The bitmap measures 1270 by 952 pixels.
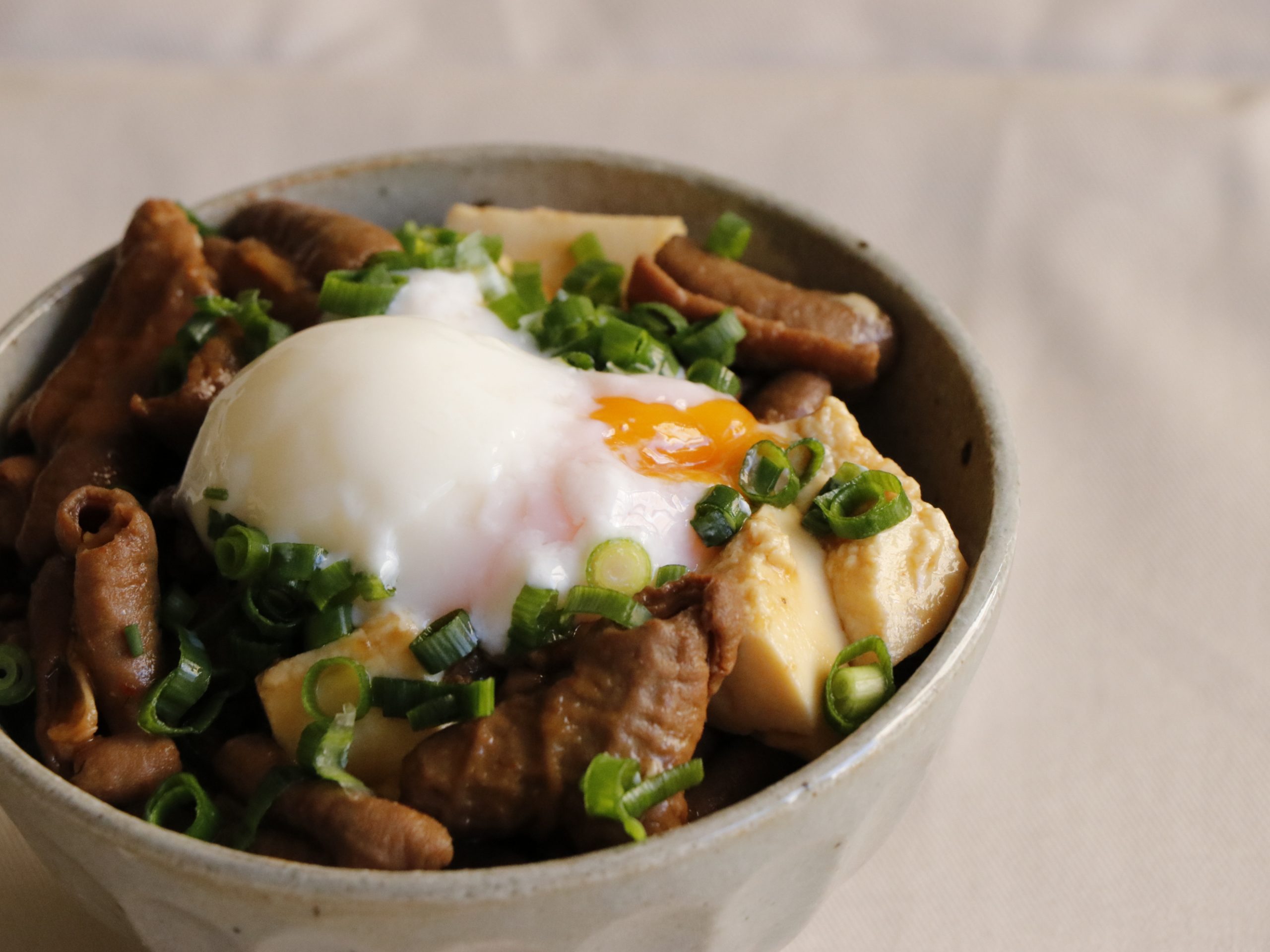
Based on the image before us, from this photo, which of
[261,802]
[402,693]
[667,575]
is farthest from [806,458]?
[261,802]

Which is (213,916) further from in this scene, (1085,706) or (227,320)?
(1085,706)

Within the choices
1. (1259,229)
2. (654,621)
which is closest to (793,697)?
(654,621)

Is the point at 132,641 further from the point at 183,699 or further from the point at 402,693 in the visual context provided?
the point at 402,693

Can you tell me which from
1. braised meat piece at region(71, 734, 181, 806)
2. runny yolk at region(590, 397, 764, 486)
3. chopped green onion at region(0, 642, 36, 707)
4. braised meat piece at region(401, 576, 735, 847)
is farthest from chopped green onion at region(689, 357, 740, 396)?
chopped green onion at region(0, 642, 36, 707)

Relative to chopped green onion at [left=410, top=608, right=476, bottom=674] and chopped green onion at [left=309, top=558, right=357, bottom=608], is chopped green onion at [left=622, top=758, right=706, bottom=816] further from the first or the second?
chopped green onion at [left=309, top=558, right=357, bottom=608]

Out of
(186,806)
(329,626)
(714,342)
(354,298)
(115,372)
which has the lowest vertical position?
(186,806)

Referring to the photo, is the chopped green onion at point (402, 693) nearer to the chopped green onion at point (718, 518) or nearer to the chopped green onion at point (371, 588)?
the chopped green onion at point (371, 588)

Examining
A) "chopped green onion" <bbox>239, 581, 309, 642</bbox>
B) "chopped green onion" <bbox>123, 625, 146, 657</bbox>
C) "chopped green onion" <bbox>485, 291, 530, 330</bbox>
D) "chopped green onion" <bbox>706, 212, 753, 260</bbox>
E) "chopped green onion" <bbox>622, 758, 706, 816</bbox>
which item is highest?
"chopped green onion" <bbox>706, 212, 753, 260</bbox>
